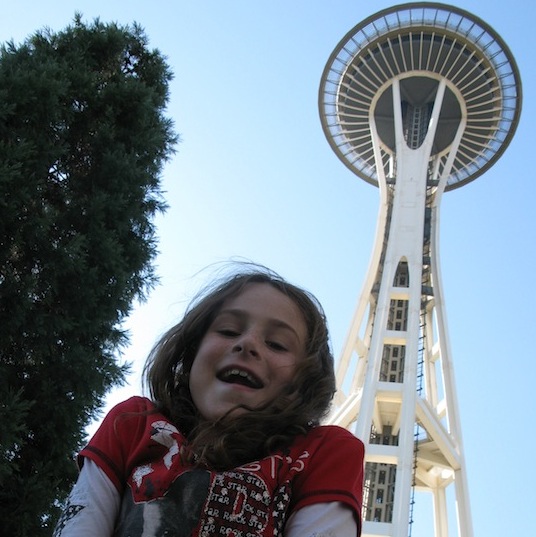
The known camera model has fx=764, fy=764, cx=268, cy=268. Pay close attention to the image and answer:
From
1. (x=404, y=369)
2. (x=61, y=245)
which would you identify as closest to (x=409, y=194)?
(x=404, y=369)

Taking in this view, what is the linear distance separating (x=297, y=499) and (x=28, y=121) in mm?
4143

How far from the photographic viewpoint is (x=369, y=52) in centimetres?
3694

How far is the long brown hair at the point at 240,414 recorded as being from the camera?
1.94 m

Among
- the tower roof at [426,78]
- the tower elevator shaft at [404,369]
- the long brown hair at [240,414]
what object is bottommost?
the long brown hair at [240,414]

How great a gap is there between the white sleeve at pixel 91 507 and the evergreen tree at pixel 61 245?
8.63 ft

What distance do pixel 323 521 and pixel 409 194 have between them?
2986 centimetres

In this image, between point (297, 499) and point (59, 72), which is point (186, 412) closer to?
point (297, 499)

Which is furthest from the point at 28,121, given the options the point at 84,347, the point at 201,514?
the point at 201,514

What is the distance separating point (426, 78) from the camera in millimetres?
37031

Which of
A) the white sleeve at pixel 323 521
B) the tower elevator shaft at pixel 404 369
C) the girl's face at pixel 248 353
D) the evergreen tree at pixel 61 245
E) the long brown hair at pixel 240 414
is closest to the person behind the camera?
the white sleeve at pixel 323 521

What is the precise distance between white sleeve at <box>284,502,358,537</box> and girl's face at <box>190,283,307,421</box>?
33 cm

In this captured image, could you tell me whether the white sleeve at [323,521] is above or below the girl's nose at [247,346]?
below

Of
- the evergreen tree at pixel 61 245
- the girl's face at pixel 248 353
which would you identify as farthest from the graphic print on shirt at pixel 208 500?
the evergreen tree at pixel 61 245

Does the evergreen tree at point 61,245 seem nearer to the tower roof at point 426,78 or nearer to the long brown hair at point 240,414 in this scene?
the long brown hair at point 240,414
